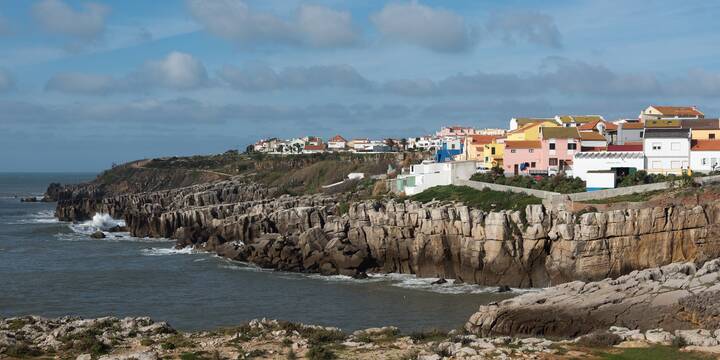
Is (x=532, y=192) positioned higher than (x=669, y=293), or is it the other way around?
(x=532, y=192)

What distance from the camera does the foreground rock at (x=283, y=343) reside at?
22.5m

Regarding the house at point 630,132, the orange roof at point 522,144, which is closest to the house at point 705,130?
the house at point 630,132

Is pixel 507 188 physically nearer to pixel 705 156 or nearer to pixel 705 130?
pixel 705 156

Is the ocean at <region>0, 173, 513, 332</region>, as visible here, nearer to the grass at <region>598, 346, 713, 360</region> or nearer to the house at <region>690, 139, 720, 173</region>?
the grass at <region>598, 346, 713, 360</region>

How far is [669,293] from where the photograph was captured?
29.3 metres

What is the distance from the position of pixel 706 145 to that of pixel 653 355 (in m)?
36.7

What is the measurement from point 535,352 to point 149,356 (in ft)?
34.6

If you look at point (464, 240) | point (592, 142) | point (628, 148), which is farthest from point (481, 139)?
point (464, 240)

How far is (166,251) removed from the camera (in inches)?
2440

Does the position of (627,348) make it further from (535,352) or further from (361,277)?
(361,277)

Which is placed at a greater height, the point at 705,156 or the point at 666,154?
the point at 666,154

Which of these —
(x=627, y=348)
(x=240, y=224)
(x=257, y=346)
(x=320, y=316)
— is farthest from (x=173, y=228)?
(x=627, y=348)

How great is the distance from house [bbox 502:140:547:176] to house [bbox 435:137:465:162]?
2127cm

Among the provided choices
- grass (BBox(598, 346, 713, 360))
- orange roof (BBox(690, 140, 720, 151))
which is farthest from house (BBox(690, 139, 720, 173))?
grass (BBox(598, 346, 713, 360))
